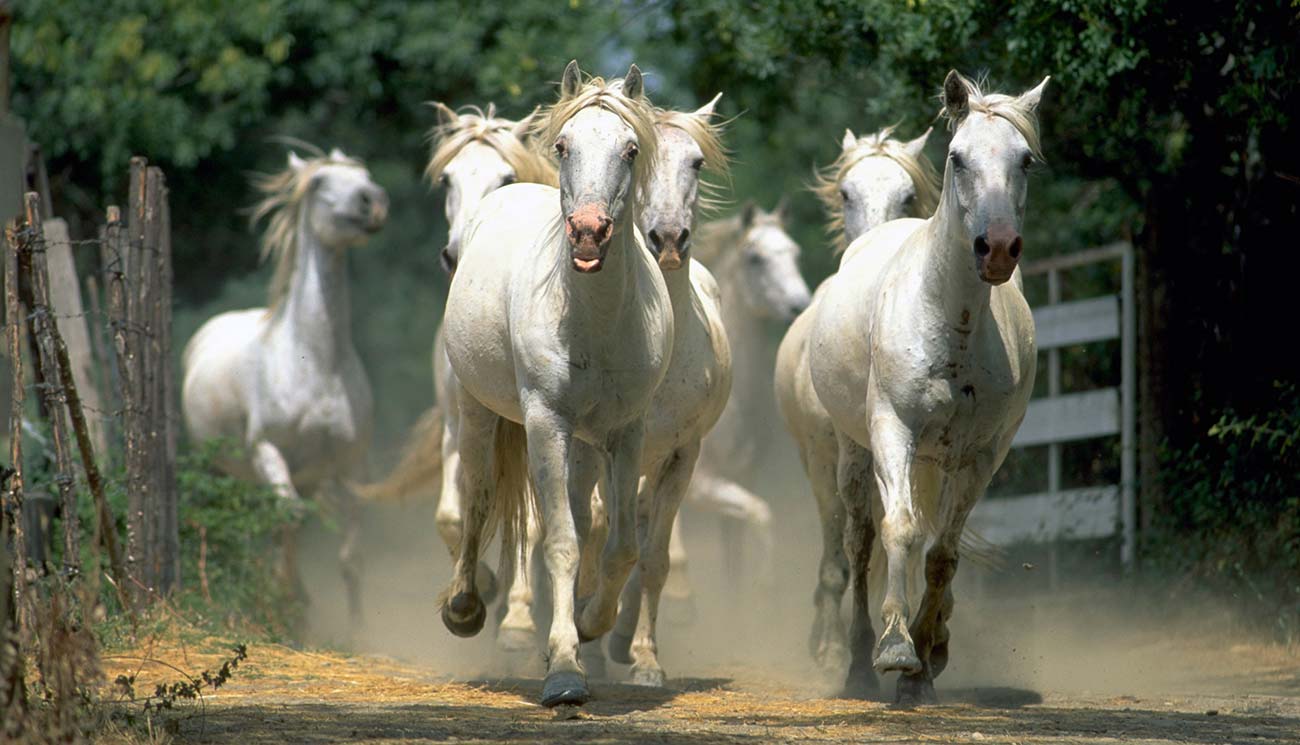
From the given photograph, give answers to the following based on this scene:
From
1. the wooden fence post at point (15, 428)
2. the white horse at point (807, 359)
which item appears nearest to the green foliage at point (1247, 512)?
the white horse at point (807, 359)

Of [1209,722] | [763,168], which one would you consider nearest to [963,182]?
[1209,722]

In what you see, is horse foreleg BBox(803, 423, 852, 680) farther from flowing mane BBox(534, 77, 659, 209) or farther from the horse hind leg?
flowing mane BBox(534, 77, 659, 209)

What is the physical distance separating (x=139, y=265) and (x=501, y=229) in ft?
8.11

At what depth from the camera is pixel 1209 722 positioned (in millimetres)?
6324

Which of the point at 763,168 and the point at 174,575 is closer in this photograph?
the point at 174,575

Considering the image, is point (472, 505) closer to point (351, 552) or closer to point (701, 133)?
point (701, 133)

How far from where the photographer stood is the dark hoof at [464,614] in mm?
7805

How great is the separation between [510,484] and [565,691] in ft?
5.93

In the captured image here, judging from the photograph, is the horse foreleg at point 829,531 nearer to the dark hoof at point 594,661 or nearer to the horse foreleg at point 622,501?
the dark hoof at point 594,661

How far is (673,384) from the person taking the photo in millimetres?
7828

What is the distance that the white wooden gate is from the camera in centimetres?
1158

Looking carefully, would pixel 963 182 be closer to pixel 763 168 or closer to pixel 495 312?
pixel 495 312

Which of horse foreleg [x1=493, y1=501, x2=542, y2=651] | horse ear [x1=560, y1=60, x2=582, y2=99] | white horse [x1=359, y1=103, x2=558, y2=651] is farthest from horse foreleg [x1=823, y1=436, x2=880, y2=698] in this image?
horse ear [x1=560, y1=60, x2=582, y2=99]

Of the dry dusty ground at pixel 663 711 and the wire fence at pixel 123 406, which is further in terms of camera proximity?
the wire fence at pixel 123 406
